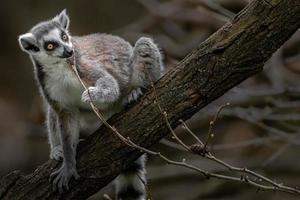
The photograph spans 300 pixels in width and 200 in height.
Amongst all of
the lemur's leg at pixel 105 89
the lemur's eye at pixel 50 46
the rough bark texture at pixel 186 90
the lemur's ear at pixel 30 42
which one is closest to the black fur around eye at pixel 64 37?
the lemur's eye at pixel 50 46

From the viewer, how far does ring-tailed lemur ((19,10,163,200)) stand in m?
5.19

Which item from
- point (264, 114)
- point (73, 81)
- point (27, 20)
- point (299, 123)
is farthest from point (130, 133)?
point (27, 20)

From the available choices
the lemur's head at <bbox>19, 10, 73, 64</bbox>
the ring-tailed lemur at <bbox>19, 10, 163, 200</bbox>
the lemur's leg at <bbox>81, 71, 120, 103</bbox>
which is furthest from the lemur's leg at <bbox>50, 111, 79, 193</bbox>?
the lemur's head at <bbox>19, 10, 73, 64</bbox>

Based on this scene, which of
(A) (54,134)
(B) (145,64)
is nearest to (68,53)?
(B) (145,64)

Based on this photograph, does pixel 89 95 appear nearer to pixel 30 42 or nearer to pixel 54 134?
pixel 30 42

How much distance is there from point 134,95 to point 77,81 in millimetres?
460

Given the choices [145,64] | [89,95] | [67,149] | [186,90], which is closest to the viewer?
[186,90]

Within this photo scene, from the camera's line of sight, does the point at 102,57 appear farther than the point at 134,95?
Yes

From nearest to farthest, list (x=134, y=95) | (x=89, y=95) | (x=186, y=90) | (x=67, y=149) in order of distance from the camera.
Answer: (x=186, y=90), (x=89, y=95), (x=134, y=95), (x=67, y=149)

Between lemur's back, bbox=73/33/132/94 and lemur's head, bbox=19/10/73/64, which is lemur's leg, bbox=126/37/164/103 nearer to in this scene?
lemur's back, bbox=73/33/132/94

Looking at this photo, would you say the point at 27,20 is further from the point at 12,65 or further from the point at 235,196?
the point at 235,196

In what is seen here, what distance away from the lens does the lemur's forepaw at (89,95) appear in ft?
16.0

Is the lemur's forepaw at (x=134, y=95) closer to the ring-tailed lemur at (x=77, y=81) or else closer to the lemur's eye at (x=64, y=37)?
the ring-tailed lemur at (x=77, y=81)

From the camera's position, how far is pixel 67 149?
5250 millimetres
